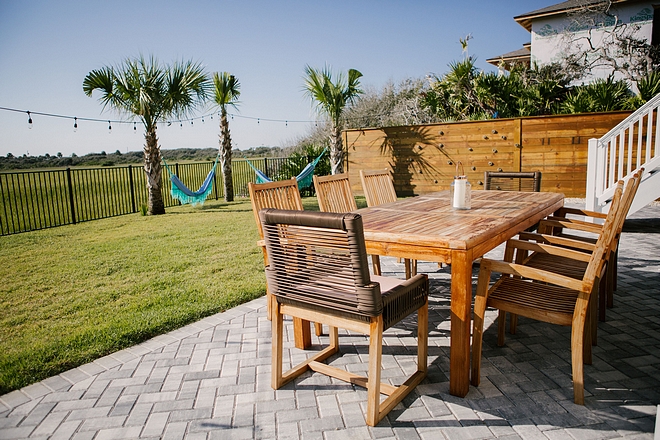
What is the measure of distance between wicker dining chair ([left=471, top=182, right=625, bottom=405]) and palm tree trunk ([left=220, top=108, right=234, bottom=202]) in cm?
979

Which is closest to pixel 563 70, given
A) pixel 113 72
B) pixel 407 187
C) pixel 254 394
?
pixel 407 187

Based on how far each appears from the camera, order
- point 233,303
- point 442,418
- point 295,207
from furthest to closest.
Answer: point 233,303 < point 295,207 < point 442,418

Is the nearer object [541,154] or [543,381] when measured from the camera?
[543,381]

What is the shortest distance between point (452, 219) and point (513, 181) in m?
2.84

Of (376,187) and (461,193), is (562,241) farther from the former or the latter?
(376,187)

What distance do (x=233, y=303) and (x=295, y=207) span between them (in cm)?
103

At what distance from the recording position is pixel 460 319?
2.04m

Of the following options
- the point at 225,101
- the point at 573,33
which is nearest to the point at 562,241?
the point at 225,101

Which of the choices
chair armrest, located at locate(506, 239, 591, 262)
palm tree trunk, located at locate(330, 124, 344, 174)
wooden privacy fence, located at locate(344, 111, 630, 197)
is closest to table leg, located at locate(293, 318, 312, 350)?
chair armrest, located at locate(506, 239, 591, 262)

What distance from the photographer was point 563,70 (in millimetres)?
12594

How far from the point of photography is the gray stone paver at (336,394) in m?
1.85

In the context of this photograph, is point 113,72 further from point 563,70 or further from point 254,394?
point 563,70

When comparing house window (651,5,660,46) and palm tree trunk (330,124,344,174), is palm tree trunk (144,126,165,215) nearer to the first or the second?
palm tree trunk (330,124,344,174)

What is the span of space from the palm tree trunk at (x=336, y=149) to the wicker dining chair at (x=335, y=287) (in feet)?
27.6
